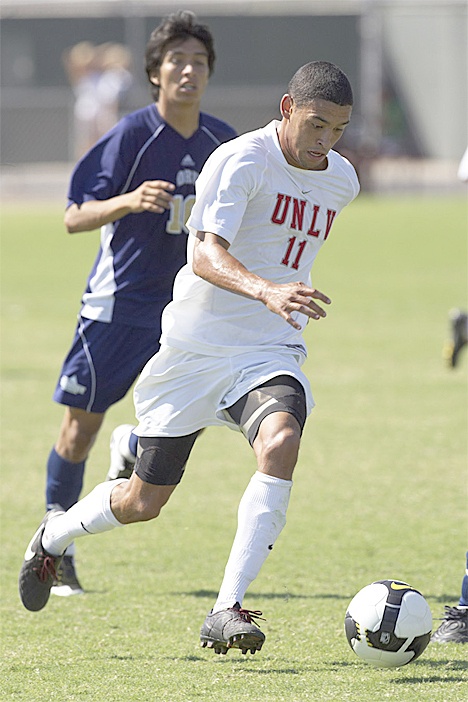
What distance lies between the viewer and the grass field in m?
4.50

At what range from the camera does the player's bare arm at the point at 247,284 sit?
4.16 meters

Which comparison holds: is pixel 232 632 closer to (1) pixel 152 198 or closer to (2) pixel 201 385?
(2) pixel 201 385

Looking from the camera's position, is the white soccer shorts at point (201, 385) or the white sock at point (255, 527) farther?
the white soccer shorts at point (201, 385)

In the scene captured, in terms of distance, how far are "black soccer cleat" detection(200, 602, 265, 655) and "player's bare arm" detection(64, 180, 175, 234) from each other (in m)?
1.79

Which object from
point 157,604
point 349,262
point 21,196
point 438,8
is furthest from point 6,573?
point 438,8

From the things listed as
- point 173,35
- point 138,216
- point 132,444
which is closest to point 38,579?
point 132,444

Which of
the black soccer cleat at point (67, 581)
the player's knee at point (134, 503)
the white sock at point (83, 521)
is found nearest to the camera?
the player's knee at point (134, 503)

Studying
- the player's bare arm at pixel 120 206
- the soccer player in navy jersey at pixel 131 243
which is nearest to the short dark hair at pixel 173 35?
the soccer player in navy jersey at pixel 131 243

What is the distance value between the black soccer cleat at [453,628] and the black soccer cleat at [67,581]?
1647 millimetres

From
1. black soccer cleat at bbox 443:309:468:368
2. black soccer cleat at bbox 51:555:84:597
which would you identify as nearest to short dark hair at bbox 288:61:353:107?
black soccer cleat at bbox 51:555:84:597

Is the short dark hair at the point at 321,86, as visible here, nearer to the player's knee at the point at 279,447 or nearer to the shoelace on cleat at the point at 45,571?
the player's knee at the point at 279,447

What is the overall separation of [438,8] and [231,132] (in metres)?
23.7

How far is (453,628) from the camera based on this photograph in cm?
497

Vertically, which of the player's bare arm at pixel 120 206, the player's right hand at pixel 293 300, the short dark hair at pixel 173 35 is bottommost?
the player's right hand at pixel 293 300
